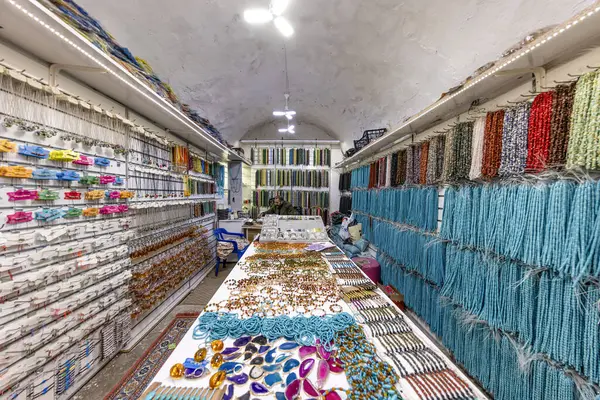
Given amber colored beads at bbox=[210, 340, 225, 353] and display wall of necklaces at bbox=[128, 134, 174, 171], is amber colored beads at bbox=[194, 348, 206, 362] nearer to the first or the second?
amber colored beads at bbox=[210, 340, 225, 353]

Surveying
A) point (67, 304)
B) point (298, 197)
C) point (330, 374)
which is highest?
point (298, 197)

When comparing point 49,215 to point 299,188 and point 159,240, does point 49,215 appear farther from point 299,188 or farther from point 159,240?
point 299,188

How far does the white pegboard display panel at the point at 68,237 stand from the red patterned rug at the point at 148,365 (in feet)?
0.95

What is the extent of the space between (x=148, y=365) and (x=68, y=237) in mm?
1460

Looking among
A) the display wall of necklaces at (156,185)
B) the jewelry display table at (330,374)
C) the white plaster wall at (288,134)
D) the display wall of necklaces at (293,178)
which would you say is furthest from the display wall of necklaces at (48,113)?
the white plaster wall at (288,134)

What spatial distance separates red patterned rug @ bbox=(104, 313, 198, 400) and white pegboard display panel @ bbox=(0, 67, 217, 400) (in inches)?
11.4

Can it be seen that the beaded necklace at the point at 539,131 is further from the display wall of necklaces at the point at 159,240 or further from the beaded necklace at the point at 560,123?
the display wall of necklaces at the point at 159,240

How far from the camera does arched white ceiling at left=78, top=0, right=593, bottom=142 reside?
2.42 meters

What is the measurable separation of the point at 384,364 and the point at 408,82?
3.72 meters

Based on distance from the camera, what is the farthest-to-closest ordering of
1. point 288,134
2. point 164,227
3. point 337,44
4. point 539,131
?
point 288,134 → point 337,44 → point 164,227 → point 539,131

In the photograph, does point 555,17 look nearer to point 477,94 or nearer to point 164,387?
point 477,94

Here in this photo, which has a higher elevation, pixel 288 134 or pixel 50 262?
pixel 288 134

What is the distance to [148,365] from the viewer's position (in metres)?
2.31

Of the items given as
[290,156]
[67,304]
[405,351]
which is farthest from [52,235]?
[290,156]
